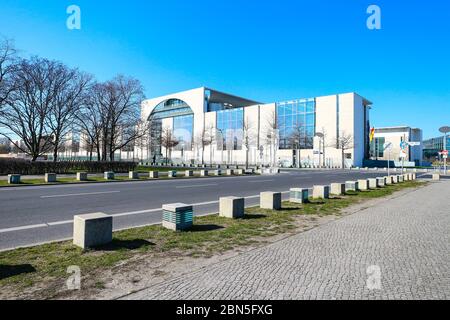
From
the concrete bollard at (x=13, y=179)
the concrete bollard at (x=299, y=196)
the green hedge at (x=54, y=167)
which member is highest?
the green hedge at (x=54, y=167)

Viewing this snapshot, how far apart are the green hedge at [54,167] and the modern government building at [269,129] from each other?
20.7m

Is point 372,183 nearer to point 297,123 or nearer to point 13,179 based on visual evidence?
point 13,179

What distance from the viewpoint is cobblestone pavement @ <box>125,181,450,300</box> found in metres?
3.54

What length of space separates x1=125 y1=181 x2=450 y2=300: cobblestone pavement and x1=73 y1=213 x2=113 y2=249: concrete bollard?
7.44 ft

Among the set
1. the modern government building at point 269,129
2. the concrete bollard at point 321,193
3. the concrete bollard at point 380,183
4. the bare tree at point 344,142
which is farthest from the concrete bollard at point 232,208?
the bare tree at point 344,142

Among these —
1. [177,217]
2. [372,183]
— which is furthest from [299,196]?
[372,183]

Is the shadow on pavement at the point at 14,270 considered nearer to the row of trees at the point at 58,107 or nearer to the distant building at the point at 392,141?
the row of trees at the point at 58,107

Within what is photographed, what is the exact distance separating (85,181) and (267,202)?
52.0 feet

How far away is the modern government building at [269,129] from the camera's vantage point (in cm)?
6481

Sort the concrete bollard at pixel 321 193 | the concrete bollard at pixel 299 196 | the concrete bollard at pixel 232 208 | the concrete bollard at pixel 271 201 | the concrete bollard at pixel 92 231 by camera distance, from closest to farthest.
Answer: the concrete bollard at pixel 92 231, the concrete bollard at pixel 232 208, the concrete bollard at pixel 271 201, the concrete bollard at pixel 299 196, the concrete bollard at pixel 321 193

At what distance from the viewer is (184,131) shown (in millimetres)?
94250

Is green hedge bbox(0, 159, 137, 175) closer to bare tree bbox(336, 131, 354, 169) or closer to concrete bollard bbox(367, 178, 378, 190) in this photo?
concrete bollard bbox(367, 178, 378, 190)

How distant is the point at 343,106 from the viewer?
212ft
